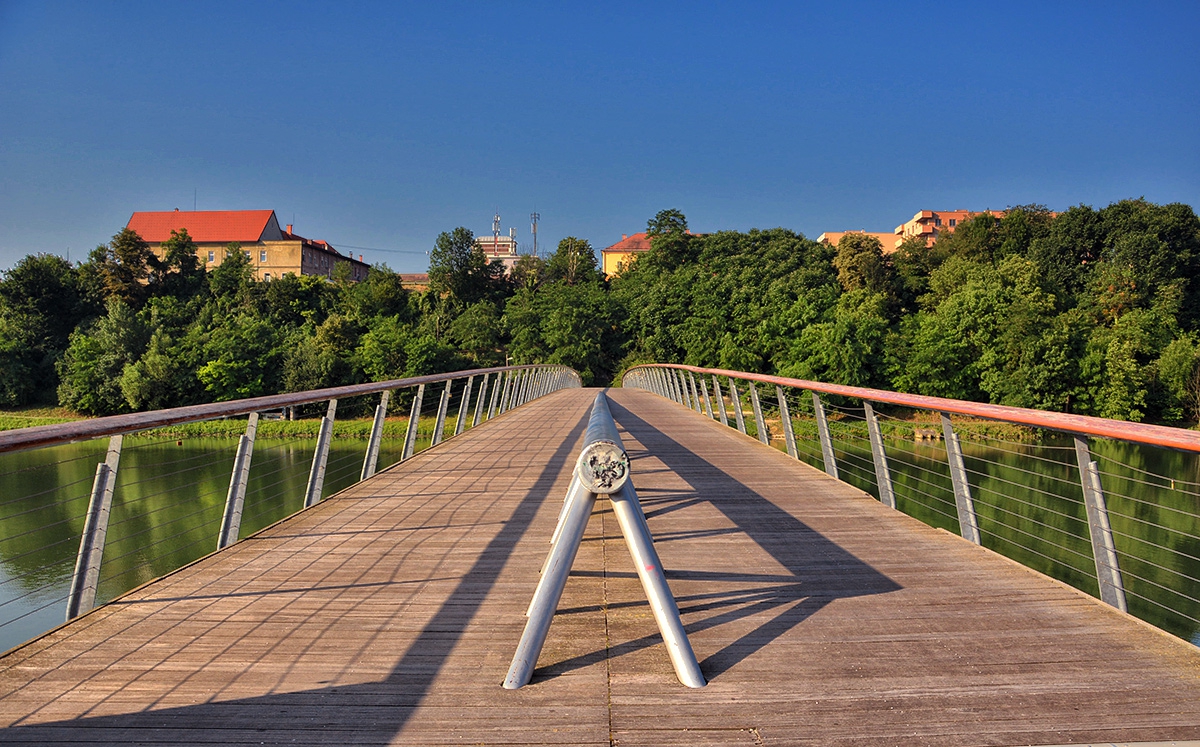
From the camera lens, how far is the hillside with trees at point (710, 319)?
142 feet

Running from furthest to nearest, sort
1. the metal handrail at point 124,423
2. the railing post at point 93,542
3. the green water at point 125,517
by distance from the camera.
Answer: the green water at point 125,517
the railing post at point 93,542
the metal handrail at point 124,423

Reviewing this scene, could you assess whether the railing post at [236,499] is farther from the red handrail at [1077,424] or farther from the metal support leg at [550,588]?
the red handrail at [1077,424]

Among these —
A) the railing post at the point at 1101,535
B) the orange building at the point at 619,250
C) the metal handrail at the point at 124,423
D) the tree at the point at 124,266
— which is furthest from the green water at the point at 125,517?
the orange building at the point at 619,250

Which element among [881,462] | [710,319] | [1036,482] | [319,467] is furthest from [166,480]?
[710,319]

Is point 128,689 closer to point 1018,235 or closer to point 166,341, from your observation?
point 166,341

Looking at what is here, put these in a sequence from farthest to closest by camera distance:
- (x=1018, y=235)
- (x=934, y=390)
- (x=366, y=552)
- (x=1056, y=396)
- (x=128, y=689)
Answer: (x=1018, y=235) < (x=934, y=390) < (x=1056, y=396) < (x=366, y=552) < (x=128, y=689)

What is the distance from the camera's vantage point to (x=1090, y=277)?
163ft

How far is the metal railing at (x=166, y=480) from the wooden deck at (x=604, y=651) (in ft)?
1.27

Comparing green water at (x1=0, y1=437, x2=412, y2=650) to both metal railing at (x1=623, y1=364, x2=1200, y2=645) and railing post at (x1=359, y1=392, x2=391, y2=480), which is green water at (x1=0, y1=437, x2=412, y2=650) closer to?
railing post at (x1=359, y1=392, x2=391, y2=480)

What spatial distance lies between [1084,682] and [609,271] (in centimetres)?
9112

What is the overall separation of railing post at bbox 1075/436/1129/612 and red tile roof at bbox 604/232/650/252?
3440 inches

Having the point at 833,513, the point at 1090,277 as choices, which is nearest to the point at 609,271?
the point at 1090,277

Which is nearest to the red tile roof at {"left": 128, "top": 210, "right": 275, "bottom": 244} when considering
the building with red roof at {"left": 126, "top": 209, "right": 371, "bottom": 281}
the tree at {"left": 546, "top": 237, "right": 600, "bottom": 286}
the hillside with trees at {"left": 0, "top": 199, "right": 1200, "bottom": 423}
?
the building with red roof at {"left": 126, "top": 209, "right": 371, "bottom": 281}

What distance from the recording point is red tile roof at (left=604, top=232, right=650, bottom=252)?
90438 millimetres
